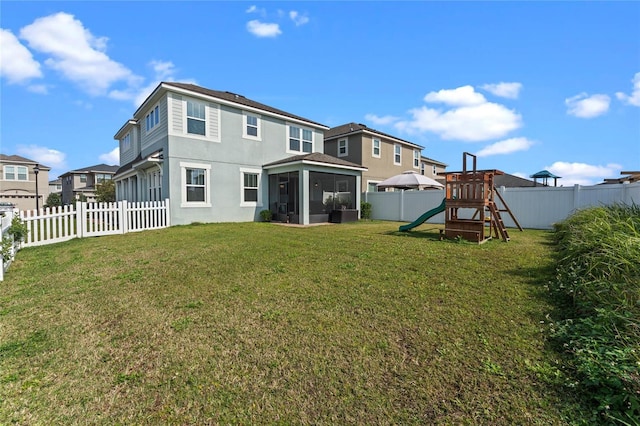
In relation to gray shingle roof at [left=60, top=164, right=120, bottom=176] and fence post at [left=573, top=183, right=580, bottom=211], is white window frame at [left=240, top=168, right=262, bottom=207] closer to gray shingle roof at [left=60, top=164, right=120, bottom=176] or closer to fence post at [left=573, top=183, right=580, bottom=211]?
fence post at [left=573, top=183, right=580, bottom=211]

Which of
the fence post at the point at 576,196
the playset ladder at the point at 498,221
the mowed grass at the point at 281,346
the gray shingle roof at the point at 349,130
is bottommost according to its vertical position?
the mowed grass at the point at 281,346

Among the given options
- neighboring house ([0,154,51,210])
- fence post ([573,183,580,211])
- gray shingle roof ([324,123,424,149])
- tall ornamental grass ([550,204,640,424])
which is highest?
gray shingle roof ([324,123,424,149])

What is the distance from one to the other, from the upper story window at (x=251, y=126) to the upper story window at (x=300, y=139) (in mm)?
2149

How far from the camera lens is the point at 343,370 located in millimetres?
2424

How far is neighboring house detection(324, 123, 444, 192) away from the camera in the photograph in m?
19.9

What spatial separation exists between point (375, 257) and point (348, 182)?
1099 centimetres

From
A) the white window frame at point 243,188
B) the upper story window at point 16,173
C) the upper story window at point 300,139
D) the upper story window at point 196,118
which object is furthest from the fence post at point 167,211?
the upper story window at point 16,173

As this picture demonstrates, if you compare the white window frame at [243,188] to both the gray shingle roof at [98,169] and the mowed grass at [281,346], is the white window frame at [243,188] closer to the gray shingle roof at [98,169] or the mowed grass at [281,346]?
the mowed grass at [281,346]

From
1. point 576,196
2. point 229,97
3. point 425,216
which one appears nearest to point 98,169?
point 229,97

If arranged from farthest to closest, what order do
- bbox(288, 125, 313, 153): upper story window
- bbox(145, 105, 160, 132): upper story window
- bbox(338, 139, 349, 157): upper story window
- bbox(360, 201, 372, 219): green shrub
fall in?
bbox(338, 139, 349, 157): upper story window < bbox(360, 201, 372, 219): green shrub < bbox(288, 125, 313, 153): upper story window < bbox(145, 105, 160, 132): upper story window

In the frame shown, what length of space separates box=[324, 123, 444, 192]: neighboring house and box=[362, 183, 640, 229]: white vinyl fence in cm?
490

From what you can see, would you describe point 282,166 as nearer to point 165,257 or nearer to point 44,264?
point 165,257

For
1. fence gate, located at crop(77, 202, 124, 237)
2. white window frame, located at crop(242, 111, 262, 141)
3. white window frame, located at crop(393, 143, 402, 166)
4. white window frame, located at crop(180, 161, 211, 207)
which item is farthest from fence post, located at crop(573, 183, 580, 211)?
fence gate, located at crop(77, 202, 124, 237)

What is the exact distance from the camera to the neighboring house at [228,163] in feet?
42.0
